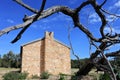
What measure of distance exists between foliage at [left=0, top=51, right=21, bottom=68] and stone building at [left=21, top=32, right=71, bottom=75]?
11.7 m

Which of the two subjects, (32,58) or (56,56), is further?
(56,56)

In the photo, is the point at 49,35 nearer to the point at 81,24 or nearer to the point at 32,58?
the point at 32,58

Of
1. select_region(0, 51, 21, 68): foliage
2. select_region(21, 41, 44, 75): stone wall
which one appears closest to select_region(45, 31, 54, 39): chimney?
select_region(21, 41, 44, 75): stone wall

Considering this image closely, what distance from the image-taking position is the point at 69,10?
366cm

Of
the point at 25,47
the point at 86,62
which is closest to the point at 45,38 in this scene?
the point at 25,47

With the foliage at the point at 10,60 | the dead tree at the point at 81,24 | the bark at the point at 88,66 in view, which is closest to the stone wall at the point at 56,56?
the foliage at the point at 10,60

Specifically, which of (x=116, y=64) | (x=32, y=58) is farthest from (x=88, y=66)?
(x=32, y=58)

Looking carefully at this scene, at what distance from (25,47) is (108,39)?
28.3m

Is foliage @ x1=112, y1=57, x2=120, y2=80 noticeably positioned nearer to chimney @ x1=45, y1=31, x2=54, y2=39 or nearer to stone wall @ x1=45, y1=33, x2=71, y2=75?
stone wall @ x1=45, y1=33, x2=71, y2=75

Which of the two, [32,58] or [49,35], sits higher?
[49,35]

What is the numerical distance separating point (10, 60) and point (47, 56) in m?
15.2

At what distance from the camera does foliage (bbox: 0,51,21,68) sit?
147 ft

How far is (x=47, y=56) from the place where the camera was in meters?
33.2

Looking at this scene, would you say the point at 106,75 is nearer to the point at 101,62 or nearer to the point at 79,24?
the point at 101,62
